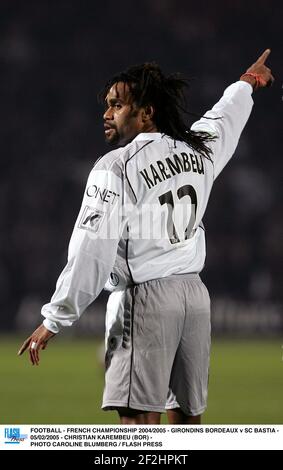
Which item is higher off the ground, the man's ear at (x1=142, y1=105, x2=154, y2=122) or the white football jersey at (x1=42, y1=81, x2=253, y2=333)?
the man's ear at (x1=142, y1=105, x2=154, y2=122)

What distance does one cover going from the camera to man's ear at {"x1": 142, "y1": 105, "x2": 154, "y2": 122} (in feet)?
10.5

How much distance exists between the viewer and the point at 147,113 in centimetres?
322

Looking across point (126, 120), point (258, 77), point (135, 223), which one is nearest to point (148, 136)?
point (126, 120)

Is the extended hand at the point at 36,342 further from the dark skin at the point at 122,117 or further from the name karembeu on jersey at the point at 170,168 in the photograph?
the dark skin at the point at 122,117

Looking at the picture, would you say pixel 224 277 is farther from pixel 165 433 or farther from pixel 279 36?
pixel 165 433

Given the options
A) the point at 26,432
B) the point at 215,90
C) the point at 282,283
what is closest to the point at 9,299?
the point at 282,283

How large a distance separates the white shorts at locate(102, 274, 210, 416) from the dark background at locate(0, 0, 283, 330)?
47.2ft

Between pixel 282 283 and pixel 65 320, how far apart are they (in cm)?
1540

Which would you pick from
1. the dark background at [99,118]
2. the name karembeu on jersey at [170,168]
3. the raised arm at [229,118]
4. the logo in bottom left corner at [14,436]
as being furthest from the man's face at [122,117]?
the dark background at [99,118]

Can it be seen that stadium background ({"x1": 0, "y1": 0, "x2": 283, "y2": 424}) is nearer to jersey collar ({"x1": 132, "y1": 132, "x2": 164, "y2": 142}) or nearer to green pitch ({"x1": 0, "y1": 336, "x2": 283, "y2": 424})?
green pitch ({"x1": 0, "y1": 336, "x2": 283, "y2": 424})

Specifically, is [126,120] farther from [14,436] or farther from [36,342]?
[14,436]

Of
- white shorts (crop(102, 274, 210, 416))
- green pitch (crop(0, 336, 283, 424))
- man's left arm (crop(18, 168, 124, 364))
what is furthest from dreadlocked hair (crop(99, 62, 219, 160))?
green pitch (crop(0, 336, 283, 424))

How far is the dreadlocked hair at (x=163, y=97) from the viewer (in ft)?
10.5

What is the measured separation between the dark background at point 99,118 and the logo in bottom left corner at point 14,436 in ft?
45.2
